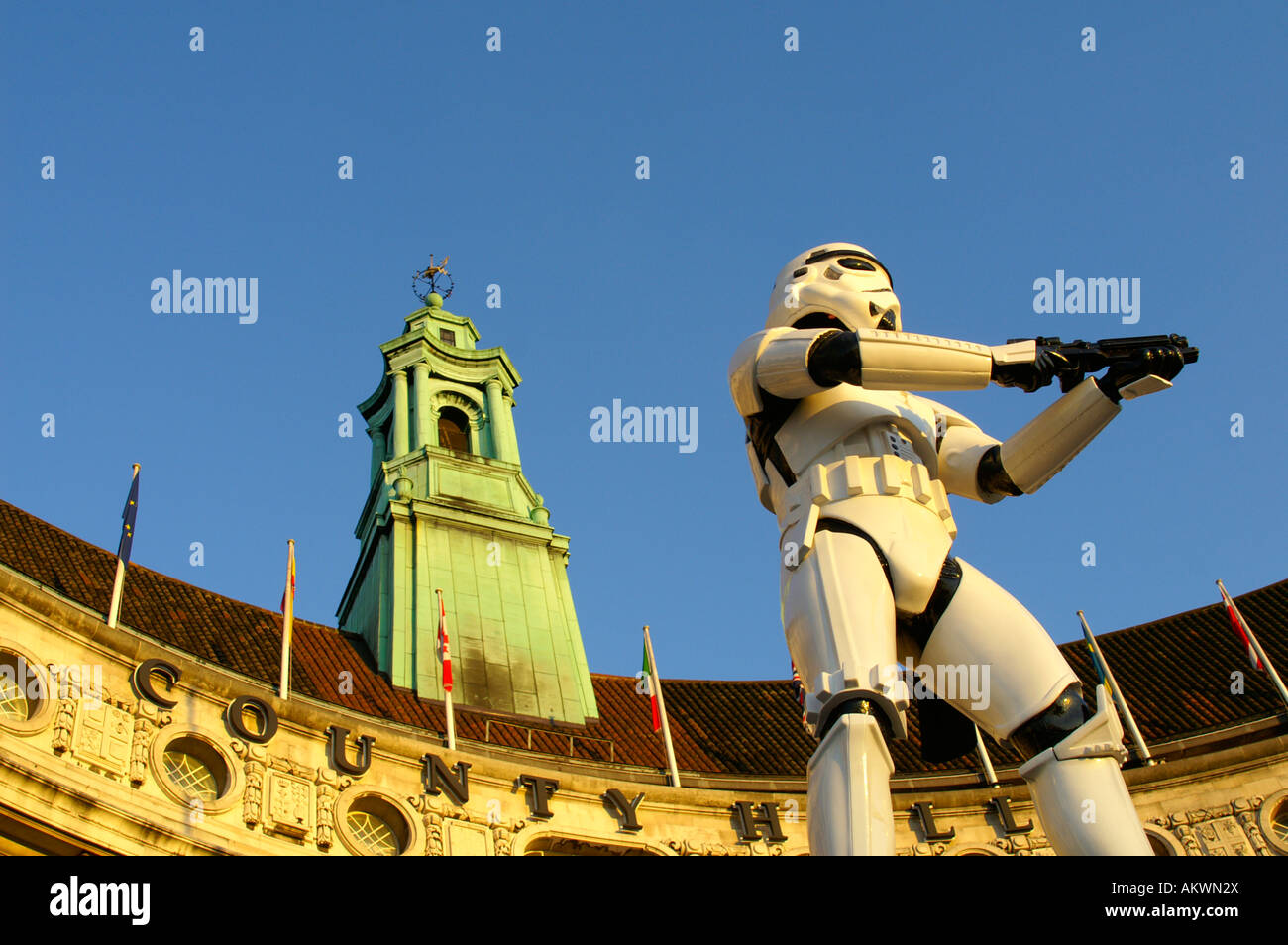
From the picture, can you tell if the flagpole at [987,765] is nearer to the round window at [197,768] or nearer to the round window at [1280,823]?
the round window at [1280,823]

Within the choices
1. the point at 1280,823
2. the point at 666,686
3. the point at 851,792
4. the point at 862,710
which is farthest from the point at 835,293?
the point at 666,686

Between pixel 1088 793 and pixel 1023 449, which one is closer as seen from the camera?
pixel 1088 793

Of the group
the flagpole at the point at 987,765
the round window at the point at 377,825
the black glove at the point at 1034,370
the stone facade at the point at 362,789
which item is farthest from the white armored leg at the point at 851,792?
the flagpole at the point at 987,765

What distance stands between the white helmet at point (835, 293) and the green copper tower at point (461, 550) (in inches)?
783

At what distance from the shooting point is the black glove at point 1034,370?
26.8 ft

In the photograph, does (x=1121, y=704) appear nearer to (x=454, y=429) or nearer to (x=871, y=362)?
(x=871, y=362)

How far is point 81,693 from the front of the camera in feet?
63.0

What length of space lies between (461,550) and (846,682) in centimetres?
2522

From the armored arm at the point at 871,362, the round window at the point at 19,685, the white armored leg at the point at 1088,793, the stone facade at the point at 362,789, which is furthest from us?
the round window at the point at 19,685

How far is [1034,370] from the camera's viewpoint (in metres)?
8.17

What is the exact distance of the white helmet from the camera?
9086mm
